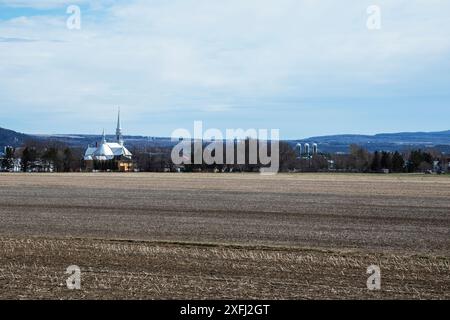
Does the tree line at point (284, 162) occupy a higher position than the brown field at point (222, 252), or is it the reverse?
the tree line at point (284, 162)

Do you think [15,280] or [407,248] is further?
[407,248]

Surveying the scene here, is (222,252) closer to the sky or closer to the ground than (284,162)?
closer to the ground

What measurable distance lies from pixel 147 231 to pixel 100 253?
257 inches

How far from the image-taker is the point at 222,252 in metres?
18.9

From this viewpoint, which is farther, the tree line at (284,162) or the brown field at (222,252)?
the tree line at (284,162)

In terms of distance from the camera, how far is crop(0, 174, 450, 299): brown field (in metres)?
13.6

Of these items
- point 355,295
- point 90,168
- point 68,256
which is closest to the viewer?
point 355,295

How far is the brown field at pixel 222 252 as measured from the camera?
44.5ft

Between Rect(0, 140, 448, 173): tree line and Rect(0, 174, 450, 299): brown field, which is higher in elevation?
Rect(0, 140, 448, 173): tree line

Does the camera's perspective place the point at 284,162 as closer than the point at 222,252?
No

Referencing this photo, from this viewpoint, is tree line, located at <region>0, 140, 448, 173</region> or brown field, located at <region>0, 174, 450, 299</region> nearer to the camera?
brown field, located at <region>0, 174, 450, 299</region>

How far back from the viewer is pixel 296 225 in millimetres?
27406
